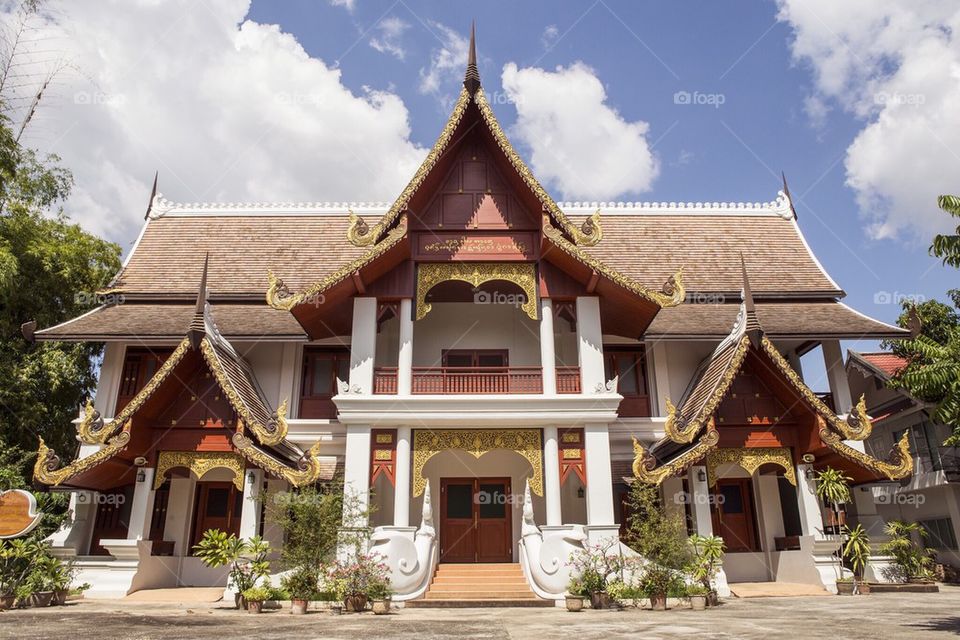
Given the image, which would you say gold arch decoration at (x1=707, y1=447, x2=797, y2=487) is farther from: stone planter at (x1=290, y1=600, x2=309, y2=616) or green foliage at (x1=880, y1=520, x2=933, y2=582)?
stone planter at (x1=290, y1=600, x2=309, y2=616)

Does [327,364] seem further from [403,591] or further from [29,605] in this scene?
[29,605]

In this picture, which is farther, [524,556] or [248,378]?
[248,378]

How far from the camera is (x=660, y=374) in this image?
1523cm

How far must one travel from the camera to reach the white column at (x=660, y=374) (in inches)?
590

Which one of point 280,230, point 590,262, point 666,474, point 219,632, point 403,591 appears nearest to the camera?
point 219,632

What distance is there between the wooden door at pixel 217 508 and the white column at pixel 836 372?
13756 mm

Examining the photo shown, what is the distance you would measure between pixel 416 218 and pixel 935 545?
17698mm

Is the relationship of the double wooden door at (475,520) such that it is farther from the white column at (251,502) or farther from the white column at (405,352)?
the white column at (251,502)

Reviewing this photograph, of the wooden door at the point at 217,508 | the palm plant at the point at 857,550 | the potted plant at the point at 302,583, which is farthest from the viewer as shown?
the wooden door at the point at 217,508

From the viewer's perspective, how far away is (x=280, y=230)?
746 inches

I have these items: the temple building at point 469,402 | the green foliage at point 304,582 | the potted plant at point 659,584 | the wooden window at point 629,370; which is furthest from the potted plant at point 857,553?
the green foliage at point 304,582

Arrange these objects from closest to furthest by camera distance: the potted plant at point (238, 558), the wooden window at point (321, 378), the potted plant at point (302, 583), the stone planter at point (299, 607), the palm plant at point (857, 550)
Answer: the stone planter at point (299, 607)
the potted plant at point (302, 583)
the potted plant at point (238, 558)
the palm plant at point (857, 550)
the wooden window at point (321, 378)

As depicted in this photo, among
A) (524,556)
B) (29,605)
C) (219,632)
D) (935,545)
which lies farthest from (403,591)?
(935,545)

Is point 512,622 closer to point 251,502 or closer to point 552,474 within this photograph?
point 552,474
